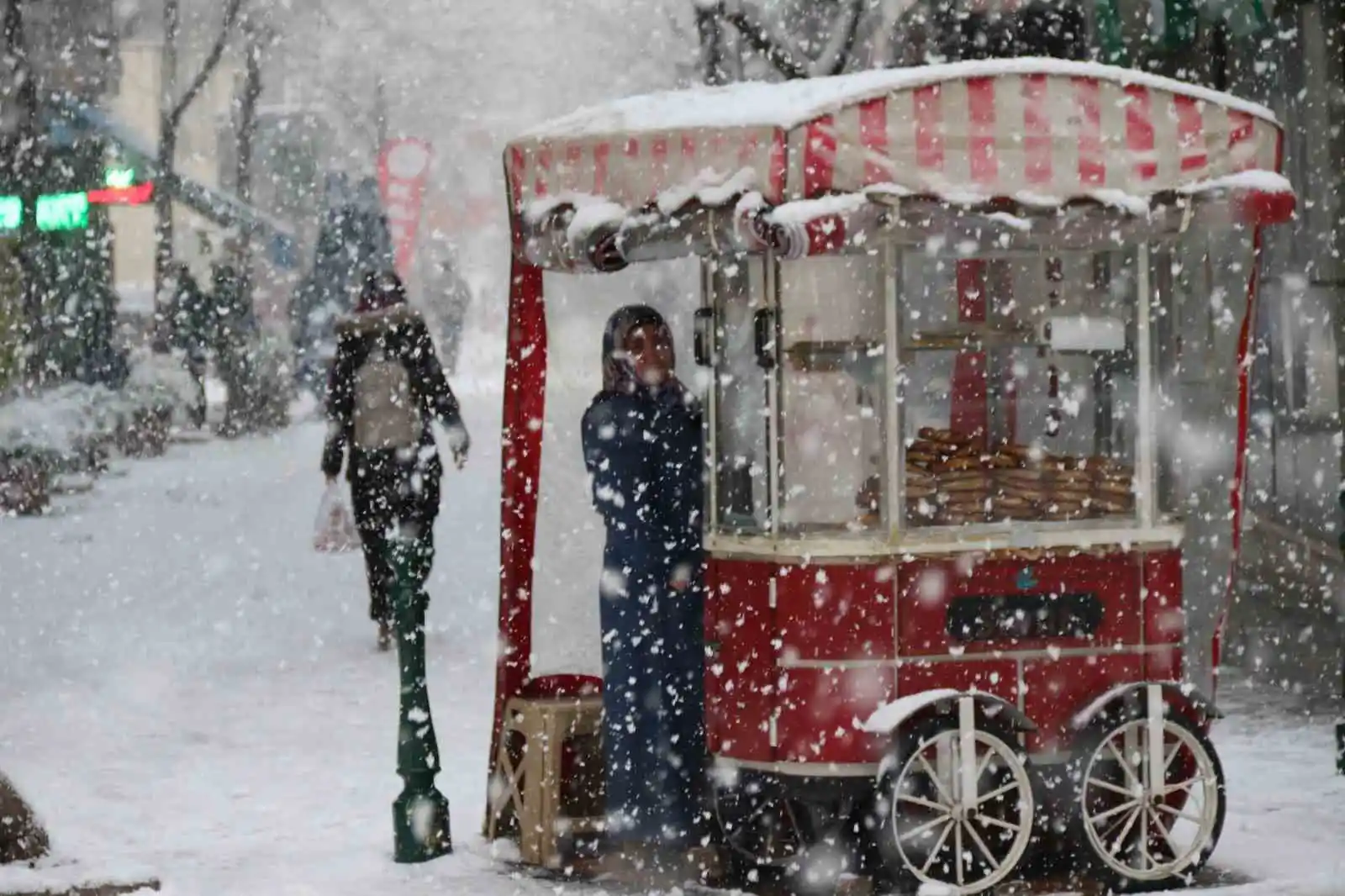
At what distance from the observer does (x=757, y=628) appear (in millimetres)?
8523

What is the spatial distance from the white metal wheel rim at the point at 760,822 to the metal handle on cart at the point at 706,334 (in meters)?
1.58

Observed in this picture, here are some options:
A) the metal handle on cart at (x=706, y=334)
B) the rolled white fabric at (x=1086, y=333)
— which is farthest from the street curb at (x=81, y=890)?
the rolled white fabric at (x=1086, y=333)

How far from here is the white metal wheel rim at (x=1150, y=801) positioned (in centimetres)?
843

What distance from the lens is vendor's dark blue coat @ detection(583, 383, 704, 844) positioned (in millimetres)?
Result: 8797

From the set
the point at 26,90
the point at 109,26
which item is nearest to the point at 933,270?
the point at 26,90

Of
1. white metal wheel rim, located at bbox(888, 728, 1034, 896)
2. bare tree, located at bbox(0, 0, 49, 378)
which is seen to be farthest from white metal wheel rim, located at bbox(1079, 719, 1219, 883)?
bare tree, located at bbox(0, 0, 49, 378)

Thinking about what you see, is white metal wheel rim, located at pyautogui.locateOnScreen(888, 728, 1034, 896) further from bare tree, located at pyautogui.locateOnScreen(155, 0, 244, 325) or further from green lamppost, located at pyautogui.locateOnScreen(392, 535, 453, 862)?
bare tree, located at pyautogui.locateOnScreen(155, 0, 244, 325)

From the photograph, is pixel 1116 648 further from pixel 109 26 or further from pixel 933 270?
pixel 109 26

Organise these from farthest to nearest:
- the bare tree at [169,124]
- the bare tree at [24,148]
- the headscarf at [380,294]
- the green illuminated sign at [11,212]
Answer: the bare tree at [169,124], the green illuminated sign at [11,212], the bare tree at [24,148], the headscarf at [380,294]

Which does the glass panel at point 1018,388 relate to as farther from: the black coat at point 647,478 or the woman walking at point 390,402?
the woman walking at point 390,402

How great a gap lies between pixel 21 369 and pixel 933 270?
2745 cm

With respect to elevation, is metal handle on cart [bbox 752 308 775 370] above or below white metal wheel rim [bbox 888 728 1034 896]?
above

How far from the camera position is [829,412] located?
A: 8586 mm

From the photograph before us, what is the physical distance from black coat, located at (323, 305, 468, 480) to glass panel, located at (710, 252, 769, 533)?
14.3 feet
